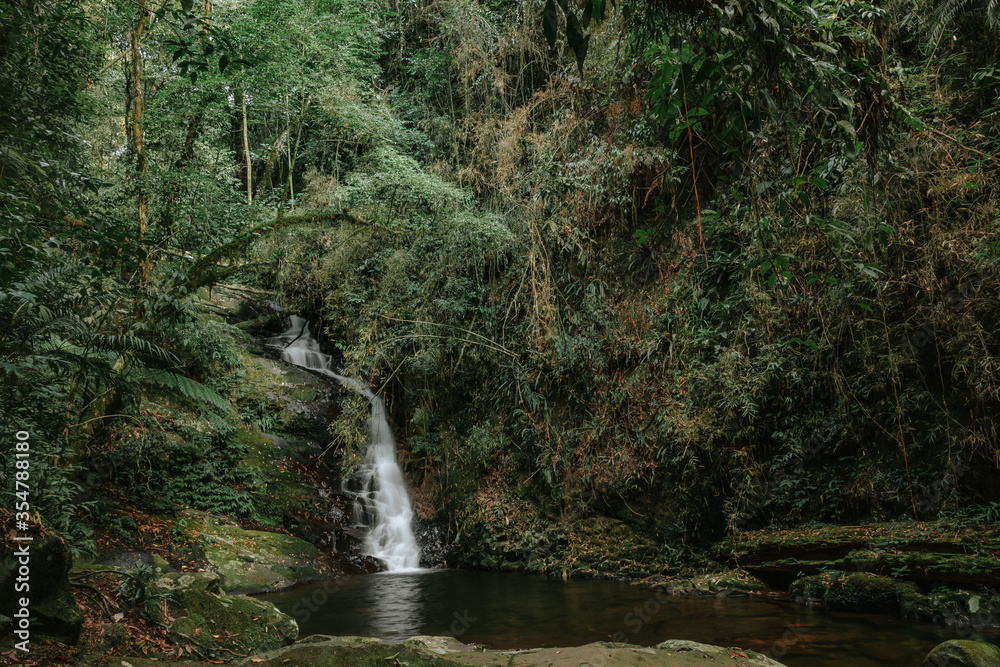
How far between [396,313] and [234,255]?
3.82 meters

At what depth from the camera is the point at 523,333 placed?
440 inches

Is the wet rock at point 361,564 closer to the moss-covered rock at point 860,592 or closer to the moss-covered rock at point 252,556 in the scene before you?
the moss-covered rock at point 252,556

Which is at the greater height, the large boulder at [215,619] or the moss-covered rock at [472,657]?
the moss-covered rock at [472,657]

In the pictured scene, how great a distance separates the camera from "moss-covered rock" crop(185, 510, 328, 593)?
28.0 feet

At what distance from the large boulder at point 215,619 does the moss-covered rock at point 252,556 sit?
2.84 meters

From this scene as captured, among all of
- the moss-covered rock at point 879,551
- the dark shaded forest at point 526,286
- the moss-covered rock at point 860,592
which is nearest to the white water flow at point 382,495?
the dark shaded forest at point 526,286

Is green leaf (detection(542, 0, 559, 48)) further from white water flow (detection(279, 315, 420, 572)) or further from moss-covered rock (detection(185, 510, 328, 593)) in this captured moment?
white water flow (detection(279, 315, 420, 572))

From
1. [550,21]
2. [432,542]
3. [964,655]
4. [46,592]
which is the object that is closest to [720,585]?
[964,655]

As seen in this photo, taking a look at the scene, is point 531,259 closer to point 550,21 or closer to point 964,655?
point 964,655

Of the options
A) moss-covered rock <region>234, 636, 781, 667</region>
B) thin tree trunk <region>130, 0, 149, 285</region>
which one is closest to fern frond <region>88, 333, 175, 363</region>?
thin tree trunk <region>130, 0, 149, 285</region>

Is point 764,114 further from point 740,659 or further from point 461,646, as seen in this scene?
point 461,646

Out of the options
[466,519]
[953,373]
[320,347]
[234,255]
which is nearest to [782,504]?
[953,373]

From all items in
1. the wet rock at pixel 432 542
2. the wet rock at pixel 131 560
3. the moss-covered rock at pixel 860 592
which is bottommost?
the wet rock at pixel 432 542

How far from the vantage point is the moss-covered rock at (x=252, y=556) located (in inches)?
336
